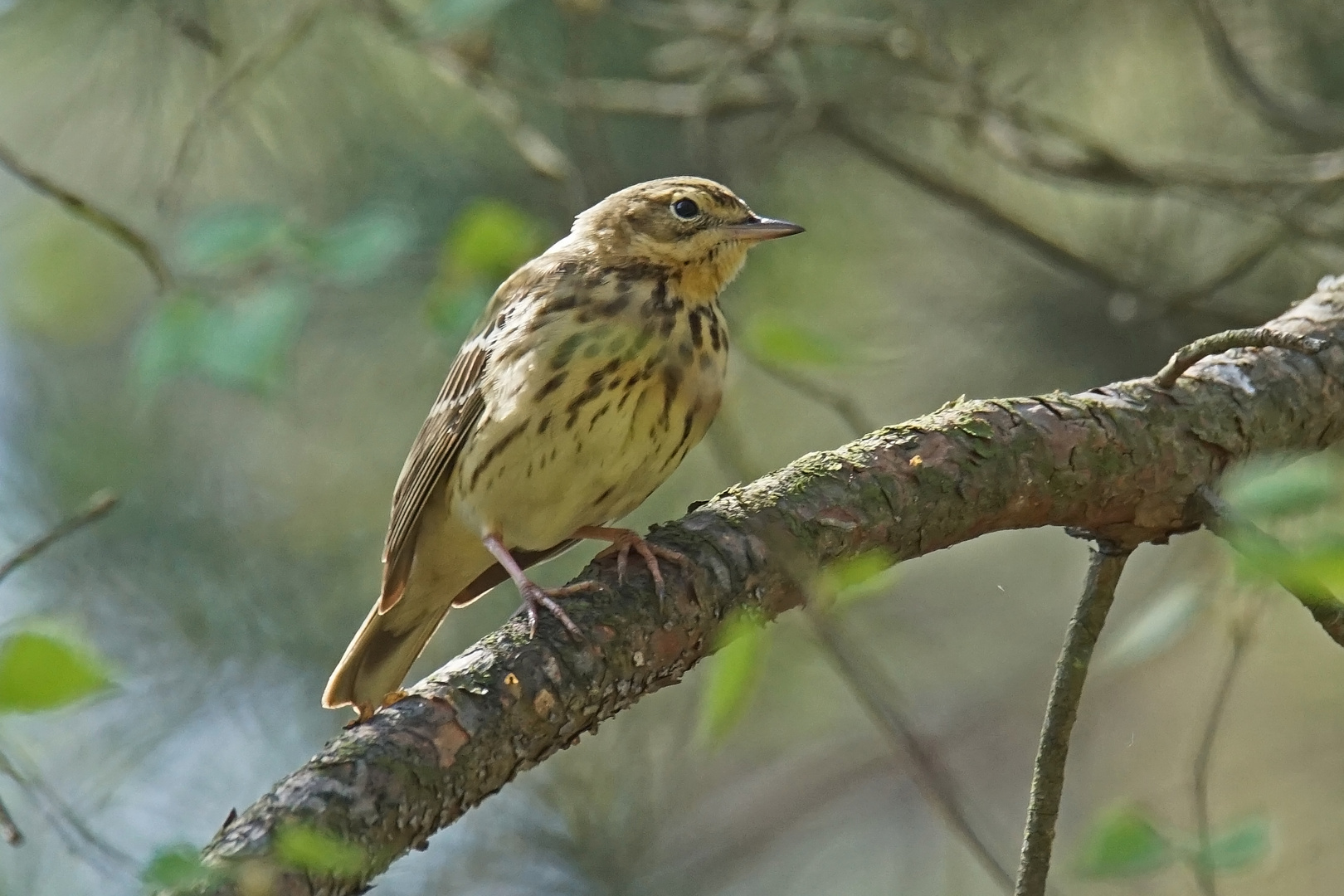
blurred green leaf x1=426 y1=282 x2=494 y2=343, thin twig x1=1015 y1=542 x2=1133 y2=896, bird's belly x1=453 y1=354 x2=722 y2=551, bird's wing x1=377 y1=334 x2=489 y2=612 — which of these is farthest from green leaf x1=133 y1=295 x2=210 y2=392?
thin twig x1=1015 y1=542 x2=1133 y2=896

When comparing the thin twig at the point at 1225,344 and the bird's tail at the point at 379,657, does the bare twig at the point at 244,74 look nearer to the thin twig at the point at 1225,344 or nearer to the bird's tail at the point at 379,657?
the bird's tail at the point at 379,657

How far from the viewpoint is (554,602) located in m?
2.70

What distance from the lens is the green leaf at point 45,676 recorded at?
1.39 m

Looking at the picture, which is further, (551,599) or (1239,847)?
(551,599)

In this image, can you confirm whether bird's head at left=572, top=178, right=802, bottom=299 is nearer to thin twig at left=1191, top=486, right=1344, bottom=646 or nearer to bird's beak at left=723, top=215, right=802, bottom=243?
bird's beak at left=723, top=215, right=802, bottom=243

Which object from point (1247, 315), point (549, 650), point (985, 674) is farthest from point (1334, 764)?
point (549, 650)

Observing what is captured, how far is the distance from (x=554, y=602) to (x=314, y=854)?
0.94 m

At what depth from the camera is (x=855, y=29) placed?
15.4ft

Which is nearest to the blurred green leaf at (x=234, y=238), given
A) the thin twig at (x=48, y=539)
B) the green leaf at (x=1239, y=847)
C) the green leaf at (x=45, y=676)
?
the thin twig at (x=48, y=539)

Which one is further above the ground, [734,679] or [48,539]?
[48,539]

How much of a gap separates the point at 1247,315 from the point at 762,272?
1.75 meters

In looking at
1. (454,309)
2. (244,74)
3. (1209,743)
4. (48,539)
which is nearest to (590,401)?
(454,309)

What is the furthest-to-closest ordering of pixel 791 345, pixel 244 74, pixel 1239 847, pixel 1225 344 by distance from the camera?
pixel 244 74, pixel 1225 344, pixel 791 345, pixel 1239 847

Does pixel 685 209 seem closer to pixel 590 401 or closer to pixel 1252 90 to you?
pixel 590 401
